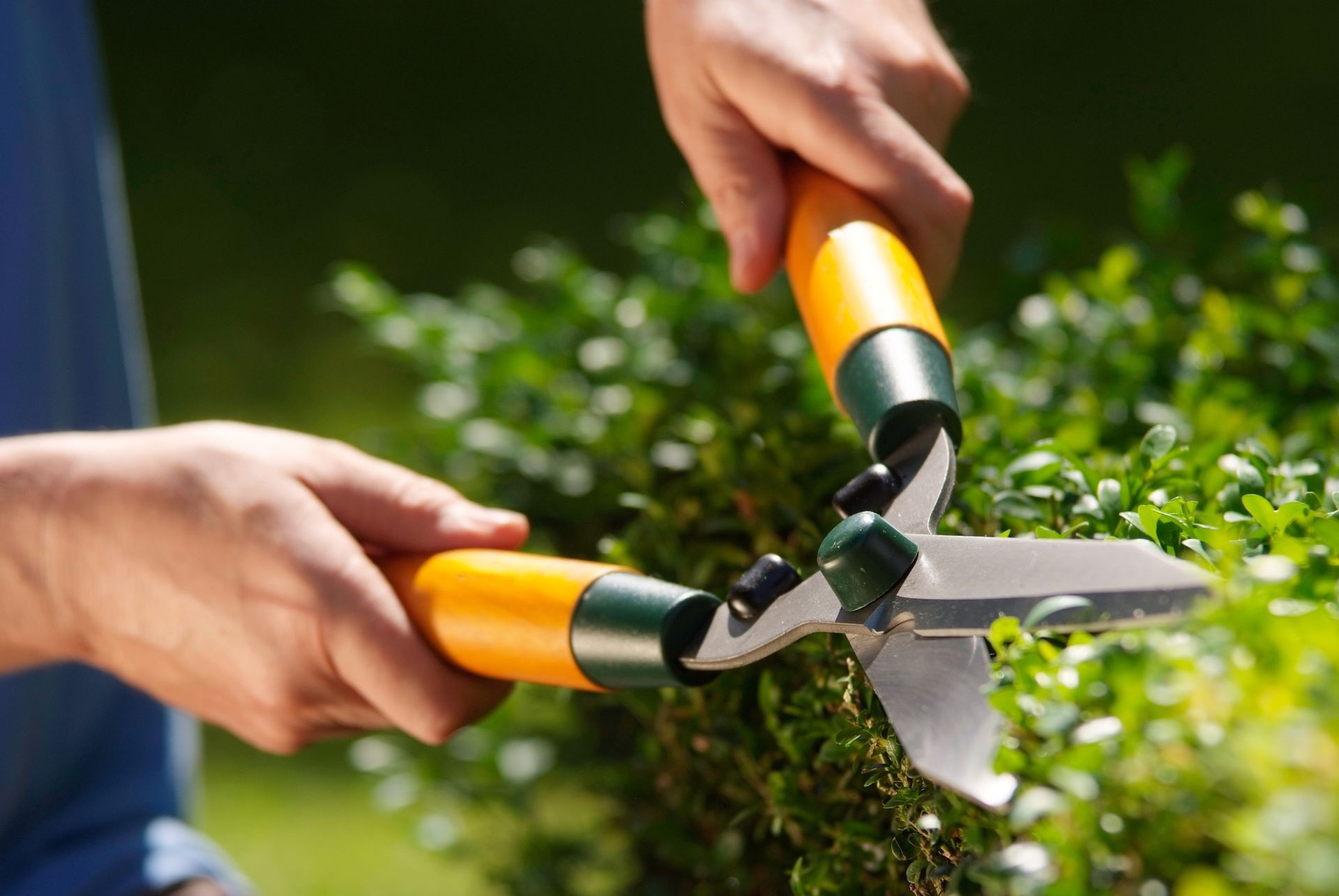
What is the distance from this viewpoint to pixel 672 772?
1.34 m

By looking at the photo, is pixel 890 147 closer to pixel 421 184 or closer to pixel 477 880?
pixel 477 880

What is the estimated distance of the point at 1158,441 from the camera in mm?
1070

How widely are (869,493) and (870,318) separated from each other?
0.18 meters

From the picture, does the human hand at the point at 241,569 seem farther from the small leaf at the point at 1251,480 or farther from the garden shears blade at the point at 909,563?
the small leaf at the point at 1251,480

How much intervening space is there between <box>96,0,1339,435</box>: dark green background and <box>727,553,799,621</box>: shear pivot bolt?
289 centimetres

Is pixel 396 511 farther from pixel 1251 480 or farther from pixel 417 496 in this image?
pixel 1251 480

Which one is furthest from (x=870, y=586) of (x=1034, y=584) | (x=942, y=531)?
(x=942, y=531)

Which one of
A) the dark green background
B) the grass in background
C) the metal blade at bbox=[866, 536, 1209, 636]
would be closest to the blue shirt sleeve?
the grass in background

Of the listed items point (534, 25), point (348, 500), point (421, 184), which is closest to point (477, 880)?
point (348, 500)

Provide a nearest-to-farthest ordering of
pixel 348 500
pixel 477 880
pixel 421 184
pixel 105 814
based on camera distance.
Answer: pixel 348 500
pixel 105 814
pixel 477 880
pixel 421 184

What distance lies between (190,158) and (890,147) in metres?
4.65

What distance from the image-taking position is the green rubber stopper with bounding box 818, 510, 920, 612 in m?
0.92

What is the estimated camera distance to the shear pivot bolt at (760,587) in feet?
3.32

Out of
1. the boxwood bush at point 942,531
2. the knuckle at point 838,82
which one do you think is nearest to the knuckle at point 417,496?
the boxwood bush at point 942,531
